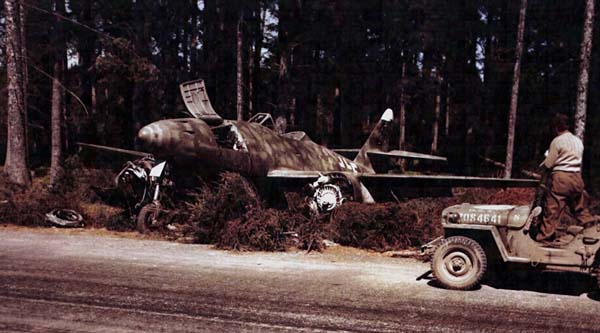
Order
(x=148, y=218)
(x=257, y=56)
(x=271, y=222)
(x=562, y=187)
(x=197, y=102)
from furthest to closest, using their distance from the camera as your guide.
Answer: (x=257, y=56), (x=197, y=102), (x=148, y=218), (x=271, y=222), (x=562, y=187)

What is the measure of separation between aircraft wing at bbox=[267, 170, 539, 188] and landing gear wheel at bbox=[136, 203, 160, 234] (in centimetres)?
327

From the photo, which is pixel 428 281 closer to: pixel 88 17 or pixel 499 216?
pixel 499 216

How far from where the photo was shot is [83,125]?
38.9 m

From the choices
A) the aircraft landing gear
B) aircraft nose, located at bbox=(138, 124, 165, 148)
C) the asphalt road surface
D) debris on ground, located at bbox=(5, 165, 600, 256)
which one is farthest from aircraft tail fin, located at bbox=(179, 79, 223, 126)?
the asphalt road surface

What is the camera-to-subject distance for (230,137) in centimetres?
1372

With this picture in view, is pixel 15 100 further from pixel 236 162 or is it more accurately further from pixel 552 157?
pixel 552 157

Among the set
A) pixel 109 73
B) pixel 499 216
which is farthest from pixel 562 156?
pixel 109 73

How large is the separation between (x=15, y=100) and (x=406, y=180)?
44.3 ft

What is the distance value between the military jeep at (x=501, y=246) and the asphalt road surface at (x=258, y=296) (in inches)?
15.3

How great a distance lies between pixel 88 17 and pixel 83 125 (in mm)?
11800

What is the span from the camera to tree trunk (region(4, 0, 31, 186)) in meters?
17.6

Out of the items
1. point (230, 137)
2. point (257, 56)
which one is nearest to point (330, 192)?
point (230, 137)

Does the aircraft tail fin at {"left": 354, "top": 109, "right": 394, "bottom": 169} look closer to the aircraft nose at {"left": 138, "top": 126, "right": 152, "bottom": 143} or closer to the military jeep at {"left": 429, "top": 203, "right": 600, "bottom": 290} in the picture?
the aircraft nose at {"left": 138, "top": 126, "right": 152, "bottom": 143}

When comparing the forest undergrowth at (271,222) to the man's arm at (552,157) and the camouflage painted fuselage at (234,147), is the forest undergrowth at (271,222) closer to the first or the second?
the camouflage painted fuselage at (234,147)
